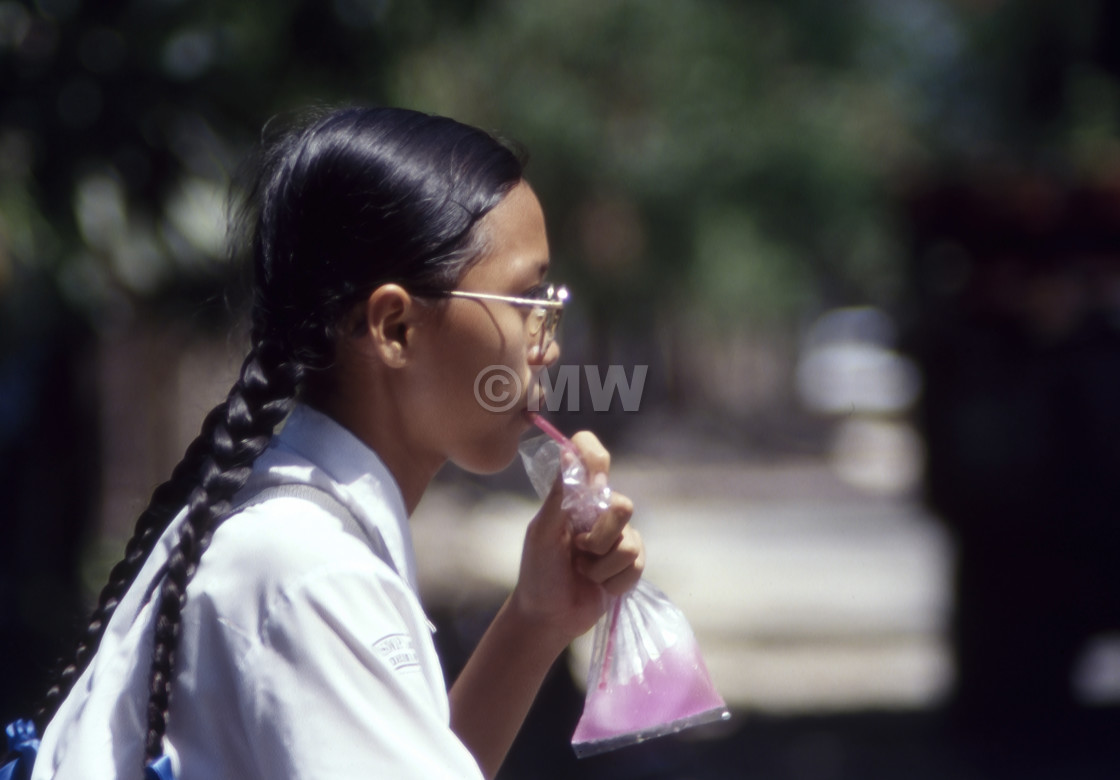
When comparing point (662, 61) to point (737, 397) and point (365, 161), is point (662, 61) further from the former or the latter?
point (365, 161)

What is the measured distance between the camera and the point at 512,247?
1.36m

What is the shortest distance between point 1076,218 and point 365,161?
454 cm

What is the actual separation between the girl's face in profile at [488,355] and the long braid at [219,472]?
14 centimetres

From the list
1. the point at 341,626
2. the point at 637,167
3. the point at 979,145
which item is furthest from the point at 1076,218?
the point at 979,145

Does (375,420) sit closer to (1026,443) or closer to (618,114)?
(1026,443)

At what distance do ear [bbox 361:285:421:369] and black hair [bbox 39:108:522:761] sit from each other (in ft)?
0.06

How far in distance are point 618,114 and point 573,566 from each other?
12.2 m

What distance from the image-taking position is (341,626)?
1.05m

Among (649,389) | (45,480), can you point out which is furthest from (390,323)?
(649,389)

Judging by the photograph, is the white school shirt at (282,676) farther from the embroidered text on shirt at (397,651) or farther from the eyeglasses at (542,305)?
the eyeglasses at (542,305)

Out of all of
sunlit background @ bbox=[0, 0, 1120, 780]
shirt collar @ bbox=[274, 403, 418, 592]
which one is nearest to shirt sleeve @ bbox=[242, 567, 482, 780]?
shirt collar @ bbox=[274, 403, 418, 592]

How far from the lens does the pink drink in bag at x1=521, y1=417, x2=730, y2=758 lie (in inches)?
55.3

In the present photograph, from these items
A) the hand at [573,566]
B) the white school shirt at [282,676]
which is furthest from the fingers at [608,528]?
the white school shirt at [282,676]

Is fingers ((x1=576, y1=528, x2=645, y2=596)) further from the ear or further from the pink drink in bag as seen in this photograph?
the ear
